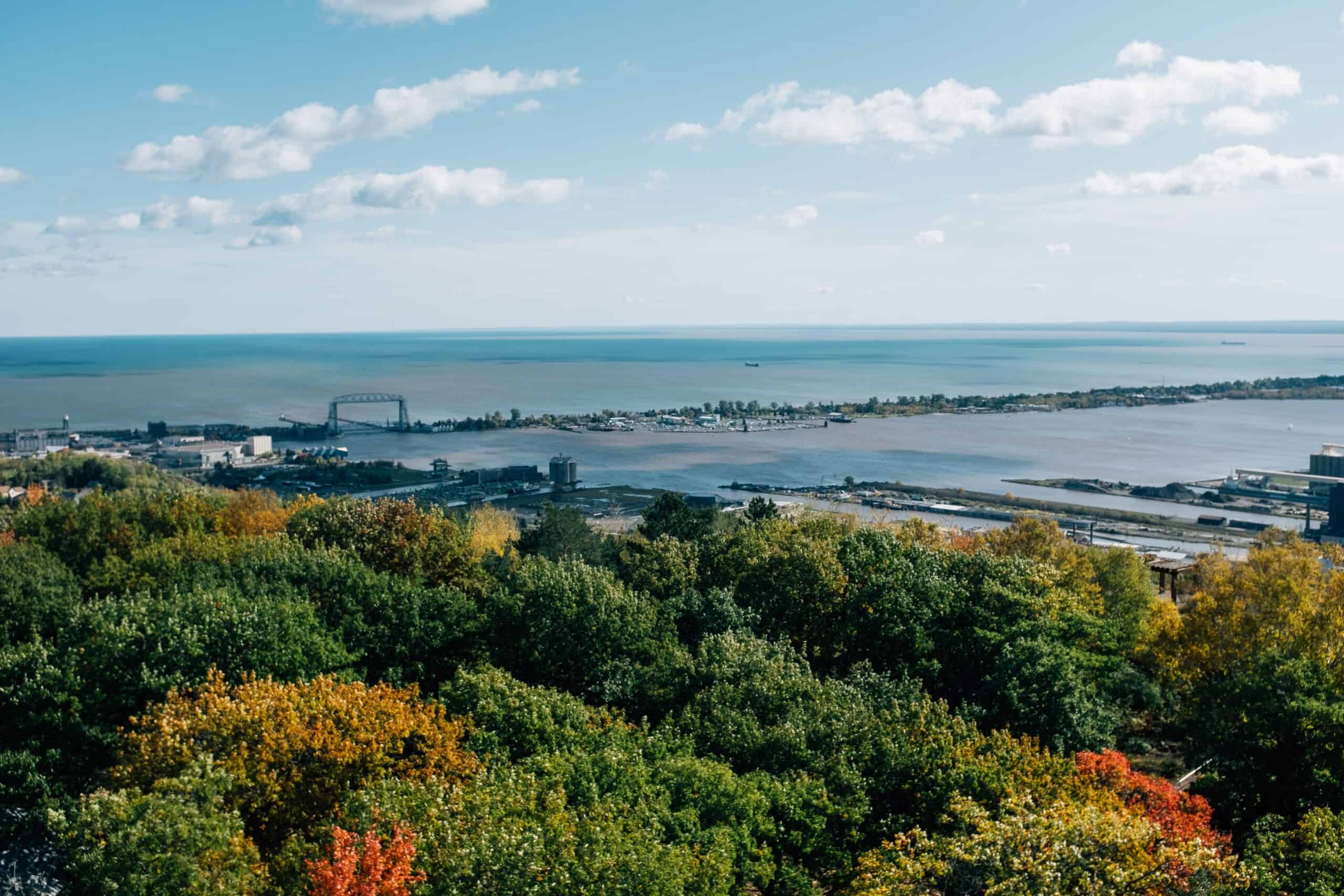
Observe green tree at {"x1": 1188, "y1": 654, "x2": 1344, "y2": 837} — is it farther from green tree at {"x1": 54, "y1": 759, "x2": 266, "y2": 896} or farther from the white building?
the white building

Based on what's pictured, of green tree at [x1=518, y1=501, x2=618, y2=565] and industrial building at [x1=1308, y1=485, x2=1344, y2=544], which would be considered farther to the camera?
industrial building at [x1=1308, y1=485, x2=1344, y2=544]

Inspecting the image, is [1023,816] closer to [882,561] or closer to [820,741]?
[820,741]

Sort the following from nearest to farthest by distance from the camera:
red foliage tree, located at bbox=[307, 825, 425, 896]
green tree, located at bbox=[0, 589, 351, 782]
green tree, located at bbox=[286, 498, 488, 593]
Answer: red foliage tree, located at bbox=[307, 825, 425, 896] → green tree, located at bbox=[0, 589, 351, 782] → green tree, located at bbox=[286, 498, 488, 593]

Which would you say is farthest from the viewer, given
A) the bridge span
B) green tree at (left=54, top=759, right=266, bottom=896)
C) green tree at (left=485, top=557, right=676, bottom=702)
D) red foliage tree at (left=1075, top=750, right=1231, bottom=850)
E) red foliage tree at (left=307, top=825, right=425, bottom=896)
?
the bridge span

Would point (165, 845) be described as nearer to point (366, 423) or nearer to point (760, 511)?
point (760, 511)

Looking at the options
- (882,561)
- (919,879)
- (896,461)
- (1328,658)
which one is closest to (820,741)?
(919,879)

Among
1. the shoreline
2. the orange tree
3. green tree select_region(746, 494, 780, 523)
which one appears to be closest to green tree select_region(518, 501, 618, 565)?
green tree select_region(746, 494, 780, 523)

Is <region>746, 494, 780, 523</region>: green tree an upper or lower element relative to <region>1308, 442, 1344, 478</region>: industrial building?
upper
